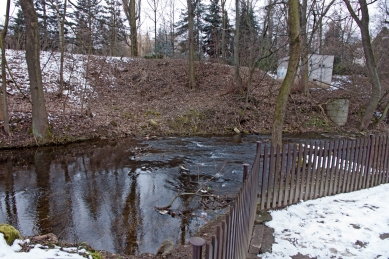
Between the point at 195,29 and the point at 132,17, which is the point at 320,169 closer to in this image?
the point at 132,17

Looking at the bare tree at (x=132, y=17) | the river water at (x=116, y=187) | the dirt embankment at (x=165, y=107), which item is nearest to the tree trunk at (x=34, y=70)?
the dirt embankment at (x=165, y=107)

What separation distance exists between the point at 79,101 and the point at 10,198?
1096cm

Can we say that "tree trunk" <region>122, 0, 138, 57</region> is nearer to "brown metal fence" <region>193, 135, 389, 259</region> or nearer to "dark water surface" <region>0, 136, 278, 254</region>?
"dark water surface" <region>0, 136, 278, 254</region>

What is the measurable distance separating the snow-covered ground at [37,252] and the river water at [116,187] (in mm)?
1216

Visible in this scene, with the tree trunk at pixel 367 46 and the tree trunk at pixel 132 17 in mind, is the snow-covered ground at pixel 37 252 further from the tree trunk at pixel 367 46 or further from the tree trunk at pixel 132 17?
the tree trunk at pixel 132 17

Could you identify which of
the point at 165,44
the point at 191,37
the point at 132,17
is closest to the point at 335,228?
the point at 191,37

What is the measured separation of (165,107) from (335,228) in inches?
534

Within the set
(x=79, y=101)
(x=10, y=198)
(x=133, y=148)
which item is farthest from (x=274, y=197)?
(x=79, y=101)

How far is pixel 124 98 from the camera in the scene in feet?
60.2

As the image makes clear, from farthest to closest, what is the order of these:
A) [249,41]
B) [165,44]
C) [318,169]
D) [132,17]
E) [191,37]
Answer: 1. [165,44]
2. [132,17]
3. [191,37]
4. [249,41]
5. [318,169]

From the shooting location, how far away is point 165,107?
16.7 m

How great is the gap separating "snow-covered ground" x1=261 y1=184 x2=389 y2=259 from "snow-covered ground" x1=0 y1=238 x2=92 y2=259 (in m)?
2.53

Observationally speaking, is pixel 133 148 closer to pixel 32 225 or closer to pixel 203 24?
pixel 32 225

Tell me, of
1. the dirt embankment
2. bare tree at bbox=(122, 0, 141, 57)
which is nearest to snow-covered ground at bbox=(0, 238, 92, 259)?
the dirt embankment
